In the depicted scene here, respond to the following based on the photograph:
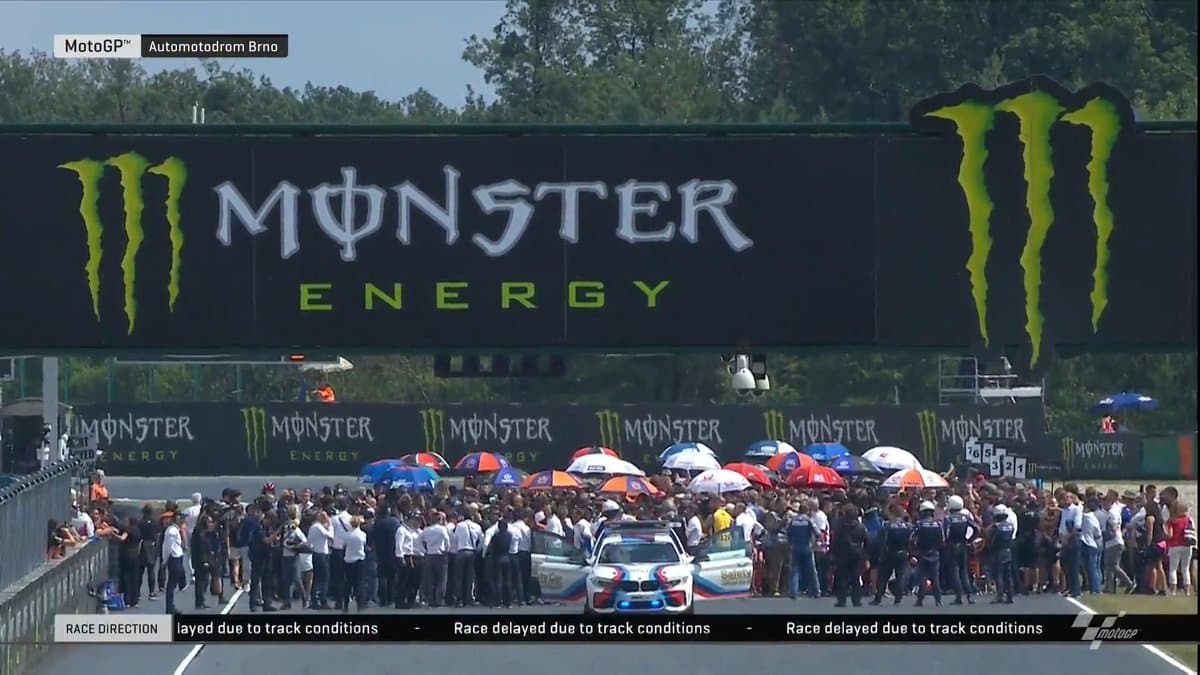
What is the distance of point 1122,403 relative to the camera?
4547 centimetres

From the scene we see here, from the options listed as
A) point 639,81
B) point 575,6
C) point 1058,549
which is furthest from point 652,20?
point 1058,549

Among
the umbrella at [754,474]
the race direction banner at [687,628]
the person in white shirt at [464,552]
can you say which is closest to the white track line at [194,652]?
the person in white shirt at [464,552]

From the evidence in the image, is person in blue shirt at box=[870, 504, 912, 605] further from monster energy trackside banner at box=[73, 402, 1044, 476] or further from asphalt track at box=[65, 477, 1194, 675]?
monster energy trackside banner at box=[73, 402, 1044, 476]

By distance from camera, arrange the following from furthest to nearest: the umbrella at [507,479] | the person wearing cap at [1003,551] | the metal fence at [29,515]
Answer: the umbrella at [507,479] < the person wearing cap at [1003,551] < the metal fence at [29,515]

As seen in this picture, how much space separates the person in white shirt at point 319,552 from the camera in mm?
18812

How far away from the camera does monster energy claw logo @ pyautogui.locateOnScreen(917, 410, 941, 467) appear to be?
42.6 meters

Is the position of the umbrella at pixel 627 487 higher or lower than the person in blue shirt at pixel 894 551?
lower

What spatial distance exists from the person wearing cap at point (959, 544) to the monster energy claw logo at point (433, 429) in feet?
73.7

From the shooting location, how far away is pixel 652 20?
61406 millimetres

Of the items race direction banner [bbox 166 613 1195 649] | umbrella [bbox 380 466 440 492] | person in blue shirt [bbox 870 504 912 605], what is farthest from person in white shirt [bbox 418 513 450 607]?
umbrella [bbox 380 466 440 492]

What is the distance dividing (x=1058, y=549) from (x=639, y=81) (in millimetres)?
34044

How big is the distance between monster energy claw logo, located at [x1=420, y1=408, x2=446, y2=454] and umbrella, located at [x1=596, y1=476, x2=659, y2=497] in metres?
13.2

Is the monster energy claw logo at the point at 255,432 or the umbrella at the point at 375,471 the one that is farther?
the monster energy claw logo at the point at 255,432

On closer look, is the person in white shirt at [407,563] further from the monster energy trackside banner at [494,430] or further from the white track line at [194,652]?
the monster energy trackside banner at [494,430]
